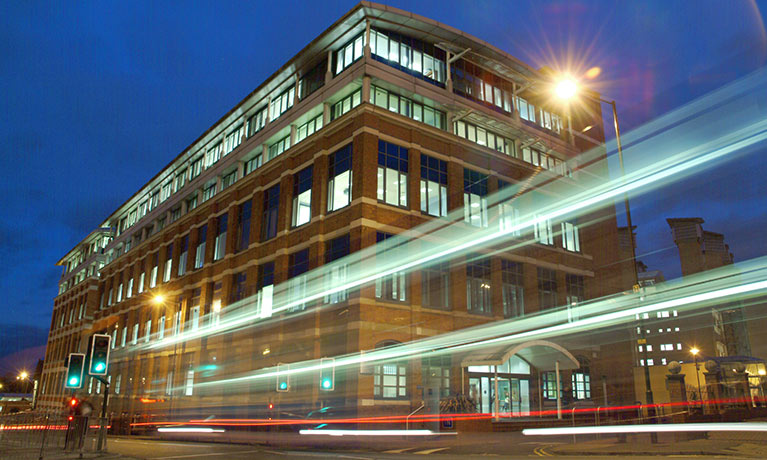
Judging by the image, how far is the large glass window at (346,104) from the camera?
3466 centimetres

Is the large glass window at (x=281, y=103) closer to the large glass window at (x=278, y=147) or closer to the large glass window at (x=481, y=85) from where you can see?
the large glass window at (x=278, y=147)

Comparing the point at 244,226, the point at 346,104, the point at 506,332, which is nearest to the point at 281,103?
the point at 346,104

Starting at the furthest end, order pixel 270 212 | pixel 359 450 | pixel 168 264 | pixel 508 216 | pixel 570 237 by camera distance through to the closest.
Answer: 1. pixel 168 264
2. pixel 570 237
3. pixel 508 216
4. pixel 270 212
5. pixel 359 450

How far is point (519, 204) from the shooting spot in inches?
1641

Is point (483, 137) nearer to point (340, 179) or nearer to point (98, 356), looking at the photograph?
point (340, 179)

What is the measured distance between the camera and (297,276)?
3594cm

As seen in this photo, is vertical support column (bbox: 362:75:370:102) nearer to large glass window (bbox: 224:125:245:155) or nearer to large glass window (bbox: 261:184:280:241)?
large glass window (bbox: 261:184:280:241)

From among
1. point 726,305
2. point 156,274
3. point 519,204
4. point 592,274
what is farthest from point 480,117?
point 726,305

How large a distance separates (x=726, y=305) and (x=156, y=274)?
8097cm

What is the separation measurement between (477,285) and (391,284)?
24.4ft

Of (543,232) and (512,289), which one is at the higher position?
(543,232)

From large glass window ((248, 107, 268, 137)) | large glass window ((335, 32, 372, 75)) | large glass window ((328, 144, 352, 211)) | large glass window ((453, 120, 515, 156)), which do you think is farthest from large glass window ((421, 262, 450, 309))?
large glass window ((248, 107, 268, 137))

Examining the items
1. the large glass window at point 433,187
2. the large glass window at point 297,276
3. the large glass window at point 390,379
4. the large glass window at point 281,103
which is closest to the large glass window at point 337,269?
the large glass window at point 297,276

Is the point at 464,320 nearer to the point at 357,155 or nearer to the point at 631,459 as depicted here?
the point at 357,155
